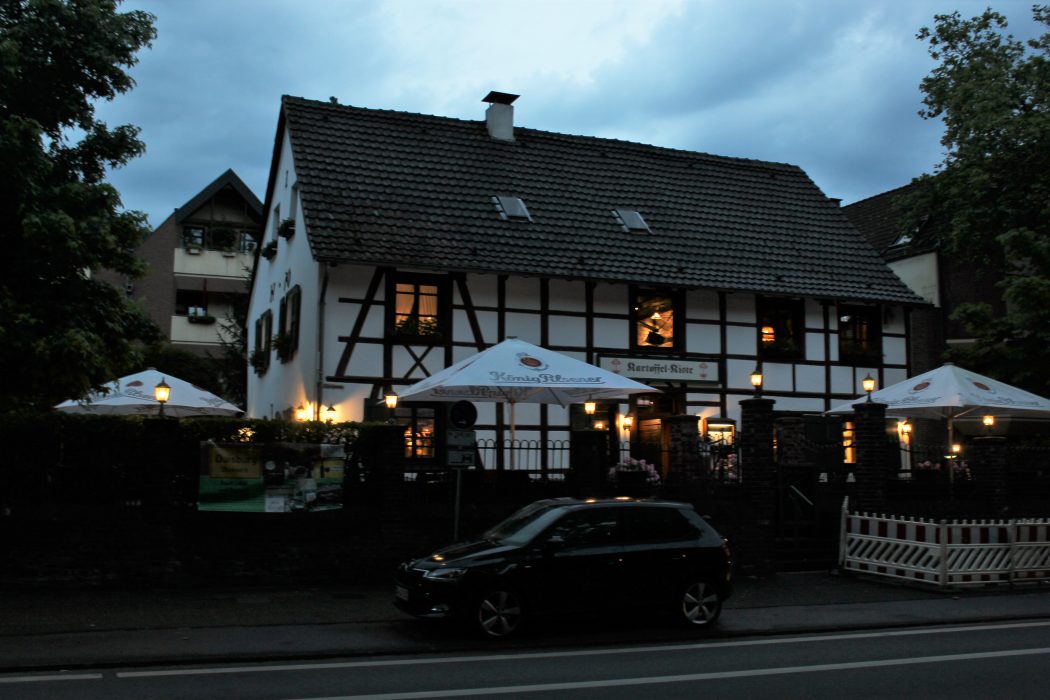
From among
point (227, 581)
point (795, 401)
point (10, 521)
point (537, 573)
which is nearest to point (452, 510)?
point (227, 581)

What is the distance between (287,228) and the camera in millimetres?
25969

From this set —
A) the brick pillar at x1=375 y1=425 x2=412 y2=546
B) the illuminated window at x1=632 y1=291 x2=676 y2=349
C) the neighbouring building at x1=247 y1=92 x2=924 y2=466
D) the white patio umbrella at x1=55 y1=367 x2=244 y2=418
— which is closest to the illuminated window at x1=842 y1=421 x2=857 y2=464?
the neighbouring building at x1=247 y1=92 x2=924 y2=466

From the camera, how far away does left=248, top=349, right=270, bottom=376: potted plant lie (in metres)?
28.2

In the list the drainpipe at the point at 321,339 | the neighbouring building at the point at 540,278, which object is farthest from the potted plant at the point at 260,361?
the drainpipe at the point at 321,339

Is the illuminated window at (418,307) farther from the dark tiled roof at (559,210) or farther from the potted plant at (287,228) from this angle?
the potted plant at (287,228)

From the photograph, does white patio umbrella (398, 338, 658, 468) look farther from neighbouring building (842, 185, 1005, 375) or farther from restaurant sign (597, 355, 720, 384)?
neighbouring building (842, 185, 1005, 375)

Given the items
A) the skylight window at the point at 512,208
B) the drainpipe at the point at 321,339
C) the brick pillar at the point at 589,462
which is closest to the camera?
the brick pillar at the point at 589,462

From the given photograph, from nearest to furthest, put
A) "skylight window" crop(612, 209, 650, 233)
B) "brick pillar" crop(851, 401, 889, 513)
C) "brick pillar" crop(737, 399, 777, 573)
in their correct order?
"brick pillar" crop(737, 399, 777, 573), "brick pillar" crop(851, 401, 889, 513), "skylight window" crop(612, 209, 650, 233)

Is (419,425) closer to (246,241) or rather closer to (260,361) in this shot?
(260,361)

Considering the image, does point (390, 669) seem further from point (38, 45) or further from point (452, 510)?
point (38, 45)

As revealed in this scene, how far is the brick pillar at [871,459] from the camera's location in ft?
59.7

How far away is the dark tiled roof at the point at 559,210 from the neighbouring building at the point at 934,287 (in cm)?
429

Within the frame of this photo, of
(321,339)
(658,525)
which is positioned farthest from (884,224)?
(658,525)

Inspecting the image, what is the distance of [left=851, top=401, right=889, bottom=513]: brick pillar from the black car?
6.65 meters
